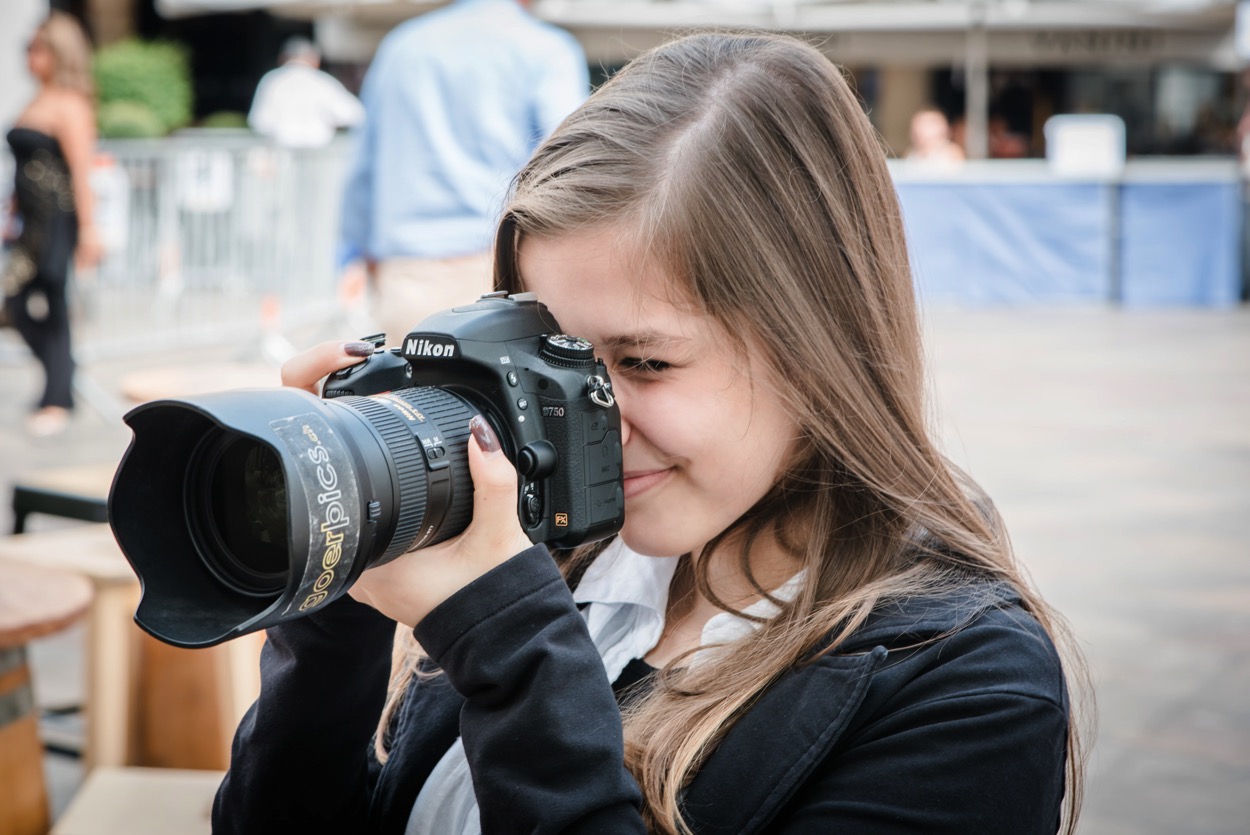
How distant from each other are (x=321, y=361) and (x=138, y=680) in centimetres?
179

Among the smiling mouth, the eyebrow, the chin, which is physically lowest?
the chin

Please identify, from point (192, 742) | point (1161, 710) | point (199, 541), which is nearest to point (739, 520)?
point (199, 541)

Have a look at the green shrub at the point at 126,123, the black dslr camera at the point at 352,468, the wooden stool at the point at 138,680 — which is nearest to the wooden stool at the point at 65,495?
the wooden stool at the point at 138,680

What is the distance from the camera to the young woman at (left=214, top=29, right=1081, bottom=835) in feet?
3.64

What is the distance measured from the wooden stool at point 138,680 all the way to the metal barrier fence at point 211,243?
3921 millimetres

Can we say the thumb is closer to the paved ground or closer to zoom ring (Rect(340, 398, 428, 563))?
zoom ring (Rect(340, 398, 428, 563))

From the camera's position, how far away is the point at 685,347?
124cm

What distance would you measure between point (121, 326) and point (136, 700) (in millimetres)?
5263

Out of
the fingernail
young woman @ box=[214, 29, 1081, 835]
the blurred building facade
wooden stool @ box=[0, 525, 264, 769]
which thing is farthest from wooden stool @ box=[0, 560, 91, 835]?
the blurred building facade

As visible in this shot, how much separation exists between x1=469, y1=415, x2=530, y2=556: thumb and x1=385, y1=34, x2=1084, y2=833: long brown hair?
0.22 metres

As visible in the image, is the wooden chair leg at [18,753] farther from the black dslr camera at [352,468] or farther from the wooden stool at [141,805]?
the black dslr camera at [352,468]

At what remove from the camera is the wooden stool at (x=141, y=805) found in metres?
2.32

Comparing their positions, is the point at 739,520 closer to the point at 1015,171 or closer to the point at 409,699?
the point at 409,699

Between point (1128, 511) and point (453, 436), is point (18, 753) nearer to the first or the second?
point (453, 436)
